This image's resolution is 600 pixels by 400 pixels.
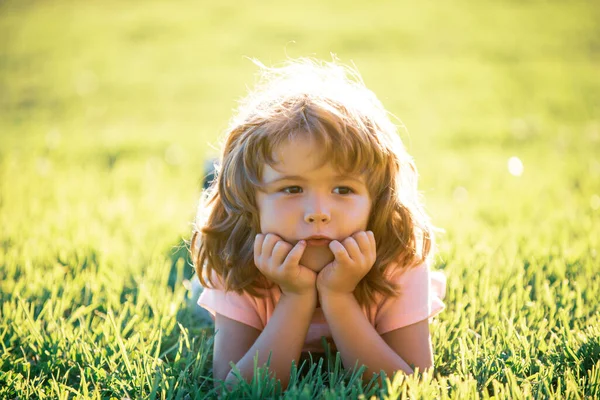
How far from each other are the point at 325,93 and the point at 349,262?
2.13ft

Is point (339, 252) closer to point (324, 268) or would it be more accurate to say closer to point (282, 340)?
point (324, 268)

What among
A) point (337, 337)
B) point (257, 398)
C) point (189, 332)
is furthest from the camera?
point (189, 332)

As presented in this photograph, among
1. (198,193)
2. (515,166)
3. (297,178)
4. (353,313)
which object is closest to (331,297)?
(353,313)

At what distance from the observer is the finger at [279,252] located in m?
Answer: 2.26

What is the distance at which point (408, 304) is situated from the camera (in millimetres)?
2457

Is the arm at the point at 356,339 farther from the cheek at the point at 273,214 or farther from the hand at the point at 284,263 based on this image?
the cheek at the point at 273,214

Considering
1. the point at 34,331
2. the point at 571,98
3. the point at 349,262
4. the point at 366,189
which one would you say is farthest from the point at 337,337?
the point at 571,98

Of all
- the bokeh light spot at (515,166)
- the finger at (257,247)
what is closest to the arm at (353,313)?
the finger at (257,247)

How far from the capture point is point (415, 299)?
2465 millimetres

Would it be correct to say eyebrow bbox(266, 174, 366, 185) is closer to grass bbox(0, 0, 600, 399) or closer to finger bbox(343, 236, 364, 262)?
finger bbox(343, 236, 364, 262)

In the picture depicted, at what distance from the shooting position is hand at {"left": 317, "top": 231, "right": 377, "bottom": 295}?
2254mm

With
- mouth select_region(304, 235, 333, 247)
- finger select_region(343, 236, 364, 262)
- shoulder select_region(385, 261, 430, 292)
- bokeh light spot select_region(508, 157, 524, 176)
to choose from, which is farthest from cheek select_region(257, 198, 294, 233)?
bokeh light spot select_region(508, 157, 524, 176)

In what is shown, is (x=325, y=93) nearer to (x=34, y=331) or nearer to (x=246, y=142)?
(x=246, y=142)

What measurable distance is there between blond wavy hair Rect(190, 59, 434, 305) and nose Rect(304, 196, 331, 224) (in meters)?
0.15
